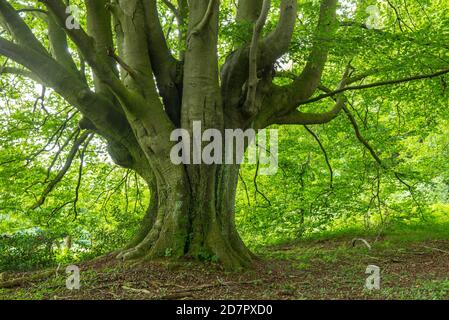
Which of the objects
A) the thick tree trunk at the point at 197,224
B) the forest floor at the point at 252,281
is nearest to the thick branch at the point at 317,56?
the thick tree trunk at the point at 197,224

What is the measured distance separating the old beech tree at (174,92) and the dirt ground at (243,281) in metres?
0.39

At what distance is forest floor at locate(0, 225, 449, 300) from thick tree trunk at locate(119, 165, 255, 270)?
0.80 feet

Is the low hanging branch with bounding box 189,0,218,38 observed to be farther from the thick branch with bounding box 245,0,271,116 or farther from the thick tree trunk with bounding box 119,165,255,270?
the thick tree trunk with bounding box 119,165,255,270

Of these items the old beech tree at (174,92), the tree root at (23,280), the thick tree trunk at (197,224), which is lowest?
the tree root at (23,280)

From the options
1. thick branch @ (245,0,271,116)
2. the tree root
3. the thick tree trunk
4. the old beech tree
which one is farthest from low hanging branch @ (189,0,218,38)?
the tree root

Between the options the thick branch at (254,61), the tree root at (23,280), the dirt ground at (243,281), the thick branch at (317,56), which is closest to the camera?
the dirt ground at (243,281)

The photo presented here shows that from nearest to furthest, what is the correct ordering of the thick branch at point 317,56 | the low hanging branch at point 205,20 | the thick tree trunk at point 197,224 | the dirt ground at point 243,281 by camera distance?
the dirt ground at point 243,281, the low hanging branch at point 205,20, the thick tree trunk at point 197,224, the thick branch at point 317,56

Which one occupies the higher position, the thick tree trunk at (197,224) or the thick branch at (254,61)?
the thick branch at (254,61)

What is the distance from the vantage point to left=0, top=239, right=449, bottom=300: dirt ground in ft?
15.2

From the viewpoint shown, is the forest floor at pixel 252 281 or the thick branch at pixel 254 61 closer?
the forest floor at pixel 252 281

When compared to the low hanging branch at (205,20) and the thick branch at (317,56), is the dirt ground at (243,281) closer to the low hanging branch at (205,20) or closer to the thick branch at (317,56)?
the thick branch at (317,56)

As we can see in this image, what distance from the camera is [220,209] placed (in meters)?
6.36

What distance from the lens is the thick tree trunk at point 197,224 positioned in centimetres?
588
